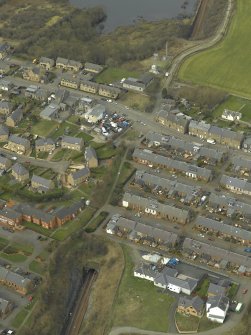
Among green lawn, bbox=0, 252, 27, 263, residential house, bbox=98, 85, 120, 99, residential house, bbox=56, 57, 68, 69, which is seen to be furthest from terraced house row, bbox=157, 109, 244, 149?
green lawn, bbox=0, 252, 27, 263

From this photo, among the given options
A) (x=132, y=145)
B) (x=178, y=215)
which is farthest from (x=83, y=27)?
(x=178, y=215)

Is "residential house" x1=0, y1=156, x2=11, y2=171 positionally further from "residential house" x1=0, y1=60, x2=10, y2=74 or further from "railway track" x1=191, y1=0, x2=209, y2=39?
"railway track" x1=191, y1=0, x2=209, y2=39

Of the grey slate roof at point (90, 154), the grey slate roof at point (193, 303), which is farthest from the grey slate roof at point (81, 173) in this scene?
the grey slate roof at point (193, 303)

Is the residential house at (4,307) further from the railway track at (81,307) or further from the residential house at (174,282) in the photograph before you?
the residential house at (174,282)

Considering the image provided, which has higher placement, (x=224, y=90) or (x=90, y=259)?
(x=224, y=90)

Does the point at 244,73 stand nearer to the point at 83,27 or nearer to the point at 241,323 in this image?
the point at 83,27

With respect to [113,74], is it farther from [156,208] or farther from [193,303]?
[193,303]

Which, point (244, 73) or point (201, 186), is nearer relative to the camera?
point (201, 186)
